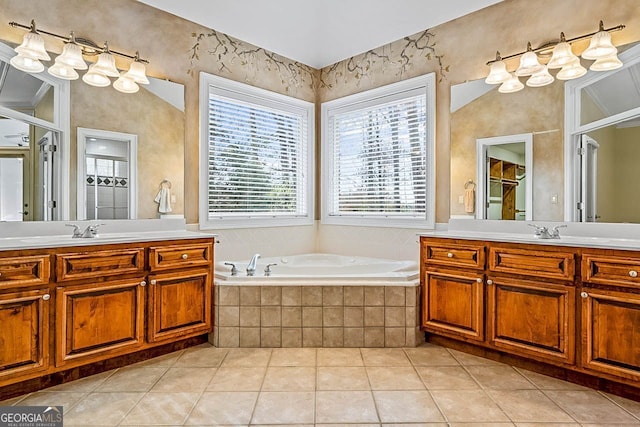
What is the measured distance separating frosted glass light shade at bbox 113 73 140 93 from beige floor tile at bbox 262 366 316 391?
89.2 inches

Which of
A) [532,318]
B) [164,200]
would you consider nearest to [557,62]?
[532,318]

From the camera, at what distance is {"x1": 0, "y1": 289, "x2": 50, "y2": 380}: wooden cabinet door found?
1.96m

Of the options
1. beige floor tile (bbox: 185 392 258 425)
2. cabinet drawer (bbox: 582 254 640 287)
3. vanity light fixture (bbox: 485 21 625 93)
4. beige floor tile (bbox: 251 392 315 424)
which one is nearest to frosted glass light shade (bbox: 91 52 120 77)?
beige floor tile (bbox: 185 392 258 425)

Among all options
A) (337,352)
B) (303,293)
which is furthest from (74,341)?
(337,352)

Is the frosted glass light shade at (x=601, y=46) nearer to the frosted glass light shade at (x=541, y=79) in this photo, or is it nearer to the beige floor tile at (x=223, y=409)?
the frosted glass light shade at (x=541, y=79)

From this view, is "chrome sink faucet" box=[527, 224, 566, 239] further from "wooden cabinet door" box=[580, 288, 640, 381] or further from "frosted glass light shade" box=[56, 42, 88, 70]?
"frosted glass light shade" box=[56, 42, 88, 70]

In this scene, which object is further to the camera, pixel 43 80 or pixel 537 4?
pixel 537 4

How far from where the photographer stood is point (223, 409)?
1.95 metres

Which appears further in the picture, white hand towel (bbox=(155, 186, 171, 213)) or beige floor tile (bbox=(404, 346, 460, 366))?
white hand towel (bbox=(155, 186, 171, 213))

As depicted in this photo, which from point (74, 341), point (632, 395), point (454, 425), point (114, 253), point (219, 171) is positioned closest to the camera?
point (454, 425)

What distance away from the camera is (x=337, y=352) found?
2.74 meters

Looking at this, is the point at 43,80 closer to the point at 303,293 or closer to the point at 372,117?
the point at 303,293

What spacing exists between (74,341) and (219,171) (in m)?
1.79

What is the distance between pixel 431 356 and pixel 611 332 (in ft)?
3.49
